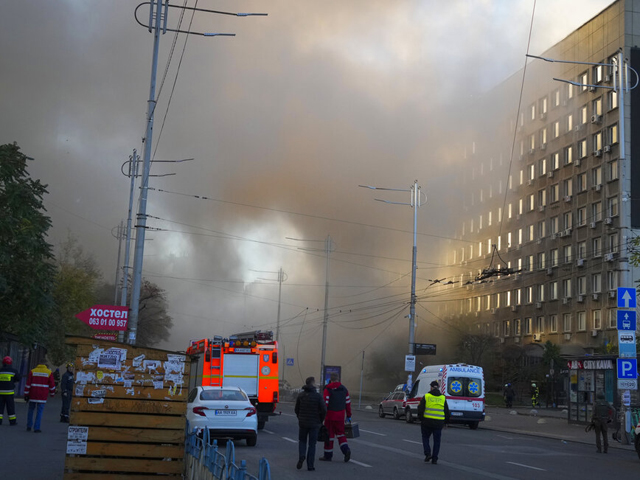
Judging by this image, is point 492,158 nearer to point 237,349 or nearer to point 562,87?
point 562,87

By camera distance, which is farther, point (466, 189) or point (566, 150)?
point (466, 189)

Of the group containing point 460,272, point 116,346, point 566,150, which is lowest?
point 116,346

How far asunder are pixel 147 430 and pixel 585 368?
2452cm

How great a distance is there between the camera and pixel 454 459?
1745cm

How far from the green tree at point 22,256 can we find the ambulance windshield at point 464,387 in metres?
15.9

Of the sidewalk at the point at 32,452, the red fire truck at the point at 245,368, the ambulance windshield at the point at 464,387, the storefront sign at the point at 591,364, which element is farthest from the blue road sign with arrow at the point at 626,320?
the sidewalk at the point at 32,452

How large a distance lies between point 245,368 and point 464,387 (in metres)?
11.1

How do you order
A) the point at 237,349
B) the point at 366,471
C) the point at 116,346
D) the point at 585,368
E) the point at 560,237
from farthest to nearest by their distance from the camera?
the point at 560,237 < the point at 585,368 < the point at 237,349 < the point at 366,471 < the point at 116,346

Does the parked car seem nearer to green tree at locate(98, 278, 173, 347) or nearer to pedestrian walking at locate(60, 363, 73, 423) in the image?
pedestrian walking at locate(60, 363, 73, 423)

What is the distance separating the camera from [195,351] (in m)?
25.5

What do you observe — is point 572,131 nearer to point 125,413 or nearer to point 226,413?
point 226,413

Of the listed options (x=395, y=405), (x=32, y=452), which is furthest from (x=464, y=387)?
(x=32, y=452)

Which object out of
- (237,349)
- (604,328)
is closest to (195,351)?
(237,349)

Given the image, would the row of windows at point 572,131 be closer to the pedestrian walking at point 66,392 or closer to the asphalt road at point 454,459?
the asphalt road at point 454,459
